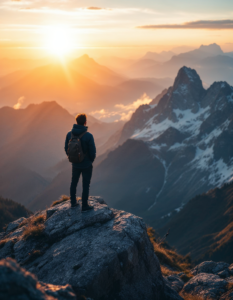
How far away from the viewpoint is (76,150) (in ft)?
46.5

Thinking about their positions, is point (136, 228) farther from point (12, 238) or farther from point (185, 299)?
point (12, 238)

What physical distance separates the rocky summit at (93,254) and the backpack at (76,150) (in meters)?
3.18

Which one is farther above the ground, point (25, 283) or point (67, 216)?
point (67, 216)

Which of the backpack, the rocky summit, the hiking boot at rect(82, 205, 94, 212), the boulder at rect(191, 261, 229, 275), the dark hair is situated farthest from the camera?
the boulder at rect(191, 261, 229, 275)

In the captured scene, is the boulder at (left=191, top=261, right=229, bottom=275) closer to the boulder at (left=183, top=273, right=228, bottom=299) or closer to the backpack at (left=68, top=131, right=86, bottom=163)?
the boulder at (left=183, top=273, right=228, bottom=299)

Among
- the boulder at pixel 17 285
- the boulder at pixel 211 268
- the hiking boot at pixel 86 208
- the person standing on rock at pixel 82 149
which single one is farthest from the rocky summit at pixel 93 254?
the boulder at pixel 211 268

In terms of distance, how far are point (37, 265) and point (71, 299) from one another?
18.1 ft

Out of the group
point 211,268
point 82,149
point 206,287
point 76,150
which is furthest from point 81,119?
point 211,268

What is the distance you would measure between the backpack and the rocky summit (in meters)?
3.18

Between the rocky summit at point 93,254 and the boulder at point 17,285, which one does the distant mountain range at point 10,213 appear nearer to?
the rocky summit at point 93,254

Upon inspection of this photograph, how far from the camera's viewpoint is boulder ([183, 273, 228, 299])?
14961 mm

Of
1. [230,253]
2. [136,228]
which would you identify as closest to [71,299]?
[136,228]

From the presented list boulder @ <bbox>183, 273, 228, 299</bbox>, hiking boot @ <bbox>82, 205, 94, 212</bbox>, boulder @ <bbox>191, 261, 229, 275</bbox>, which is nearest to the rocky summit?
hiking boot @ <bbox>82, 205, 94, 212</bbox>

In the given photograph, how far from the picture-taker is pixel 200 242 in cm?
17675
